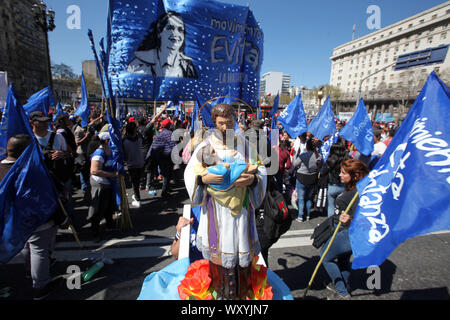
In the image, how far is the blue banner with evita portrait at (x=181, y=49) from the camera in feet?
15.5

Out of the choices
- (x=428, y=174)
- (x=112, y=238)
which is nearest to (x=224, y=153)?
(x=428, y=174)

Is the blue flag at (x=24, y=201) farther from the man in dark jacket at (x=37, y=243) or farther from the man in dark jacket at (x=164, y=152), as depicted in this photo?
the man in dark jacket at (x=164, y=152)

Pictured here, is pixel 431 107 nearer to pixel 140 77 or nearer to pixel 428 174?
pixel 428 174

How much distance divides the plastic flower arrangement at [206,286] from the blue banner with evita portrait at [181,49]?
13.6 ft

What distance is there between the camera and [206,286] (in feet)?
6.54

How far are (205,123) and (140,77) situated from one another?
256cm

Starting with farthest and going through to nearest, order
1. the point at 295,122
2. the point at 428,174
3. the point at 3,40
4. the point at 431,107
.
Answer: the point at 3,40 < the point at 295,122 < the point at 431,107 < the point at 428,174

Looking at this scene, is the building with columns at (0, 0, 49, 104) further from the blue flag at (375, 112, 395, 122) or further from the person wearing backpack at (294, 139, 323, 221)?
the blue flag at (375, 112, 395, 122)

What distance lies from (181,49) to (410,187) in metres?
5.00

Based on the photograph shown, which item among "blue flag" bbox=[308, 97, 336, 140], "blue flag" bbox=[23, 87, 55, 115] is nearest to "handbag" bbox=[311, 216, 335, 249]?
"blue flag" bbox=[308, 97, 336, 140]

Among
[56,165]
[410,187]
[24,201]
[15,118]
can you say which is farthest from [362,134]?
[15,118]

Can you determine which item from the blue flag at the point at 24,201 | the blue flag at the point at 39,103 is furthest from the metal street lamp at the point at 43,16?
the blue flag at the point at 24,201
